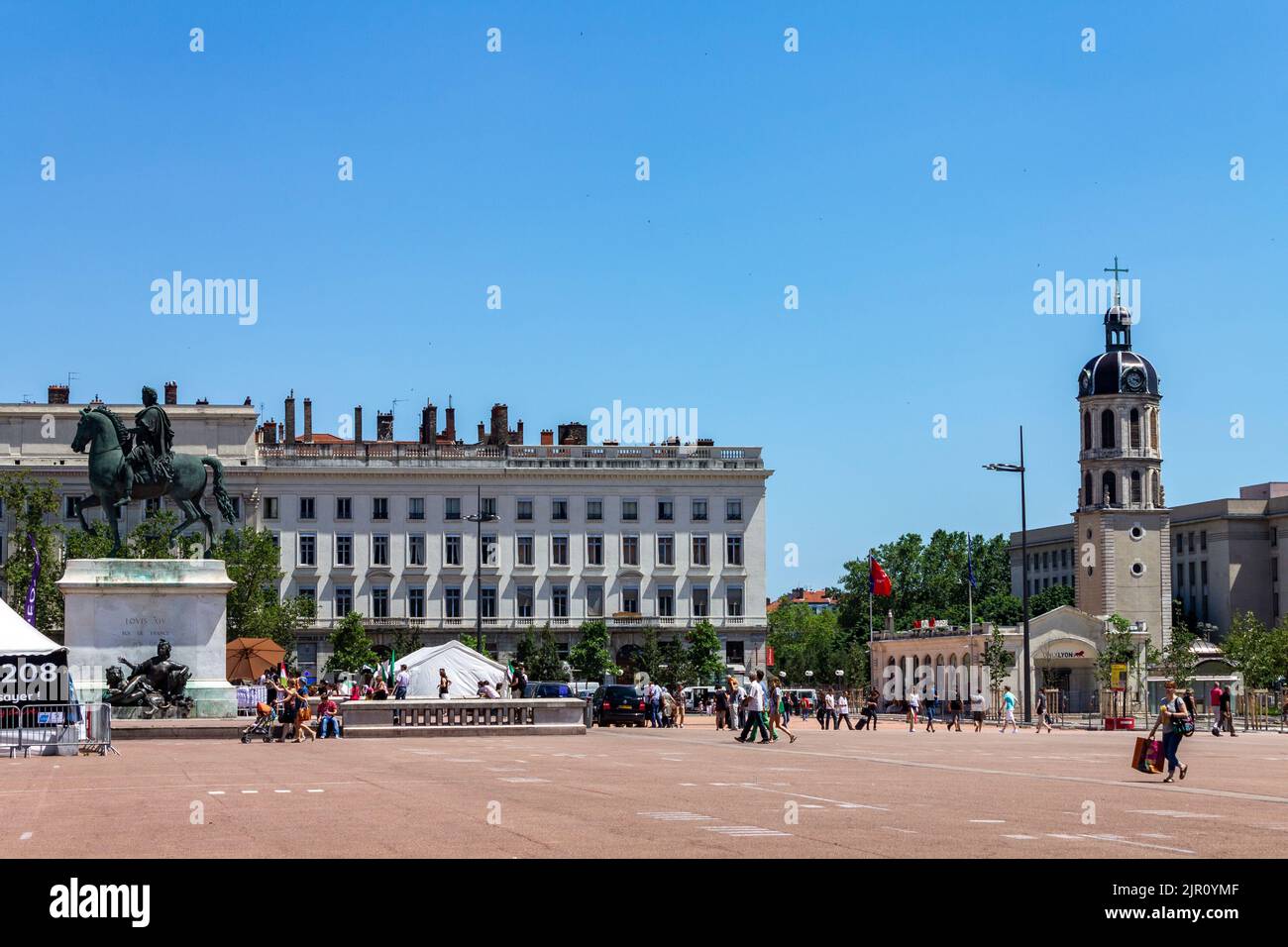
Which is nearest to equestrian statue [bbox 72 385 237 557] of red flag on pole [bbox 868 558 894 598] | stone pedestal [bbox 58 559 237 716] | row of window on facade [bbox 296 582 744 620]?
stone pedestal [bbox 58 559 237 716]

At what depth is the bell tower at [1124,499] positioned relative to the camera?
446 feet

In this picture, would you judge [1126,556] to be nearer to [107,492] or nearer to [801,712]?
[801,712]

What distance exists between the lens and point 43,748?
1364 inches

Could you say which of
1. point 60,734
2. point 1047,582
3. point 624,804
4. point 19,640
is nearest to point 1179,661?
point 19,640

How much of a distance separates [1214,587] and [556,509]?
74311mm

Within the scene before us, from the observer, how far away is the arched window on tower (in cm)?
13762

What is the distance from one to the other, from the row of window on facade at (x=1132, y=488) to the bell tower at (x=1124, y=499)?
7cm

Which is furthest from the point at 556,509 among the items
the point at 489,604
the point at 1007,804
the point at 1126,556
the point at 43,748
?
the point at 1007,804

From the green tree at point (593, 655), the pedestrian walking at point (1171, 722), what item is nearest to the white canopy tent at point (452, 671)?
the pedestrian walking at point (1171, 722)

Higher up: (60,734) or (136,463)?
(136,463)

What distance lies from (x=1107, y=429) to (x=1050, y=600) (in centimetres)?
3371

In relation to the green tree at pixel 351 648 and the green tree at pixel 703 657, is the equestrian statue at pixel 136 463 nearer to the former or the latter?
the green tree at pixel 351 648

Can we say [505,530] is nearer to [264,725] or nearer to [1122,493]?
[1122,493]

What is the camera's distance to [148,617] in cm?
4428
